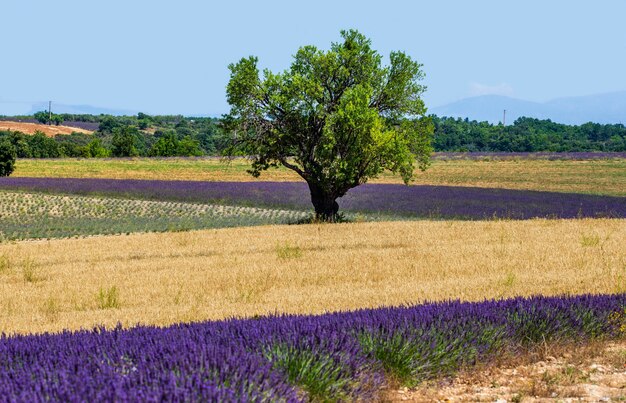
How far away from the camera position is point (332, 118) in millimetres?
25719

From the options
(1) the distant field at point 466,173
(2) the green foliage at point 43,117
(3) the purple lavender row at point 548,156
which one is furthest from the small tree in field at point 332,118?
(2) the green foliage at point 43,117

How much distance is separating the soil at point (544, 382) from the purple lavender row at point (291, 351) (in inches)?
5.0

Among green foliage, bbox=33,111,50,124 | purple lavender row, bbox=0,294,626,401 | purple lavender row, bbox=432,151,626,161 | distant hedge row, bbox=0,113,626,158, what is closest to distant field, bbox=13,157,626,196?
purple lavender row, bbox=432,151,626,161

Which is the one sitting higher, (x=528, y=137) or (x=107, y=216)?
(x=528, y=137)

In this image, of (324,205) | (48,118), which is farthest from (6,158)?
(48,118)

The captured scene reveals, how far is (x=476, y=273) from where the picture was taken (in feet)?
45.3

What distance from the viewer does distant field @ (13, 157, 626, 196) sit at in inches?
2104

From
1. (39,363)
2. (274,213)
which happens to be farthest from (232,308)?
(274,213)

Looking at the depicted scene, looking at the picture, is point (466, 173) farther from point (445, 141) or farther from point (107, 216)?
point (445, 141)

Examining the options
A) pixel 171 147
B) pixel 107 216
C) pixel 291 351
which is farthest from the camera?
pixel 171 147

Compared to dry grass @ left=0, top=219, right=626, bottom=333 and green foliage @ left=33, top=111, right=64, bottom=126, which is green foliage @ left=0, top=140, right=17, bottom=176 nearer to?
dry grass @ left=0, top=219, right=626, bottom=333

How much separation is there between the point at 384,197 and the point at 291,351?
34.6 metres

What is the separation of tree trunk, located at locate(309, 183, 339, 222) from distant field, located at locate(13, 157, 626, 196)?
22.9 meters

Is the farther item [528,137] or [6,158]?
[528,137]
